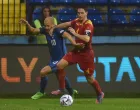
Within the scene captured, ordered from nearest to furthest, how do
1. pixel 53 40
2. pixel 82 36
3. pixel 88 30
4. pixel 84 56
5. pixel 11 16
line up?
pixel 82 36 → pixel 88 30 → pixel 84 56 → pixel 53 40 → pixel 11 16

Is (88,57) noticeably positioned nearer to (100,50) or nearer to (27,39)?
(100,50)

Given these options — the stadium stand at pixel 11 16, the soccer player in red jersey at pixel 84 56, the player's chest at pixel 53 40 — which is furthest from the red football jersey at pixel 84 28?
the stadium stand at pixel 11 16

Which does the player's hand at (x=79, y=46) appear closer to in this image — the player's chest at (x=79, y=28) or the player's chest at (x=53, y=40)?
the player's chest at (x=79, y=28)

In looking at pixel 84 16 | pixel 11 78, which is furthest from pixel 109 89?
pixel 84 16

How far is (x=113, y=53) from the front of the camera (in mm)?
13789

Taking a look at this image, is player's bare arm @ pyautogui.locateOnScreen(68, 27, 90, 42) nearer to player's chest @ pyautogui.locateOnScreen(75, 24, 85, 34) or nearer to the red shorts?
player's chest @ pyautogui.locateOnScreen(75, 24, 85, 34)

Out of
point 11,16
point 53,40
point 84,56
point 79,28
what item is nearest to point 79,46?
point 84,56

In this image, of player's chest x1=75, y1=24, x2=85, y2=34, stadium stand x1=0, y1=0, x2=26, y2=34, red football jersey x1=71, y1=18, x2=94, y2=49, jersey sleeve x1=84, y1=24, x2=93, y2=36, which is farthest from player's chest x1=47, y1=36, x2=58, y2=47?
stadium stand x1=0, y1=0, x2=26, y2=34

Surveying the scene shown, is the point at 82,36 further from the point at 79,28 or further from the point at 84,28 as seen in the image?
the point at 79,28

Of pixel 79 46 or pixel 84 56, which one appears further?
pixel 84 56

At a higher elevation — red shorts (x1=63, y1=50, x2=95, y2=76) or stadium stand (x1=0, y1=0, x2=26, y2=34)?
stadium stand (x1=0, y1=0, x2=26, y2=34)

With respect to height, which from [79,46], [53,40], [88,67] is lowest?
[88,67]

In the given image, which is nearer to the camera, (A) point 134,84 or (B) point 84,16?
(B) point 84,16

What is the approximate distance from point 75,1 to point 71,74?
294 centimetres
